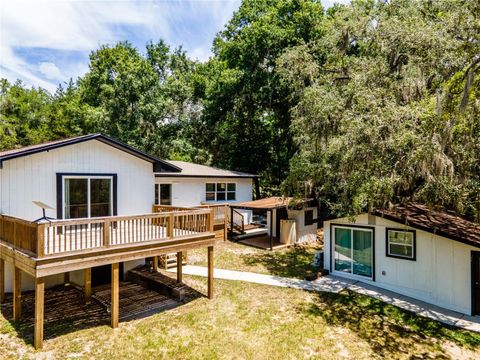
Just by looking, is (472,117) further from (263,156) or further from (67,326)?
(263,156)

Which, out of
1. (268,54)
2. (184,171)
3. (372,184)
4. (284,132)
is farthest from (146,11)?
(284,132)

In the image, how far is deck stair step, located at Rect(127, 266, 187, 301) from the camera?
10.3 metres

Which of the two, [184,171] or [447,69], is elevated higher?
[447,69]

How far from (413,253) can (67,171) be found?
11.9 metres

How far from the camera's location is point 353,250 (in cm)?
1232

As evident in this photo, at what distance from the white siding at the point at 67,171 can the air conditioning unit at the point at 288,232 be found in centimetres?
798

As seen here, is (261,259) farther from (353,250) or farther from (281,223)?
(353,250)

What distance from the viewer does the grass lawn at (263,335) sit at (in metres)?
7.23

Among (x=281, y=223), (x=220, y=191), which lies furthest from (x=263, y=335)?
(x=220, y=191)

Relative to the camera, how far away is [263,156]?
3005 centimetres

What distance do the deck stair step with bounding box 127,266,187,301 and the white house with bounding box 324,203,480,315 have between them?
6.19 metres

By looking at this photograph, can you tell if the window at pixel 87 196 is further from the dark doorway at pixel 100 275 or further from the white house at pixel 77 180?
the dark doorway at pixel 100 275

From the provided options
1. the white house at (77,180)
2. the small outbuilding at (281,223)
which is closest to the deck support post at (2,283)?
the white house at (77,180)

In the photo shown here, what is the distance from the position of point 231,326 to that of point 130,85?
78.0 ft
